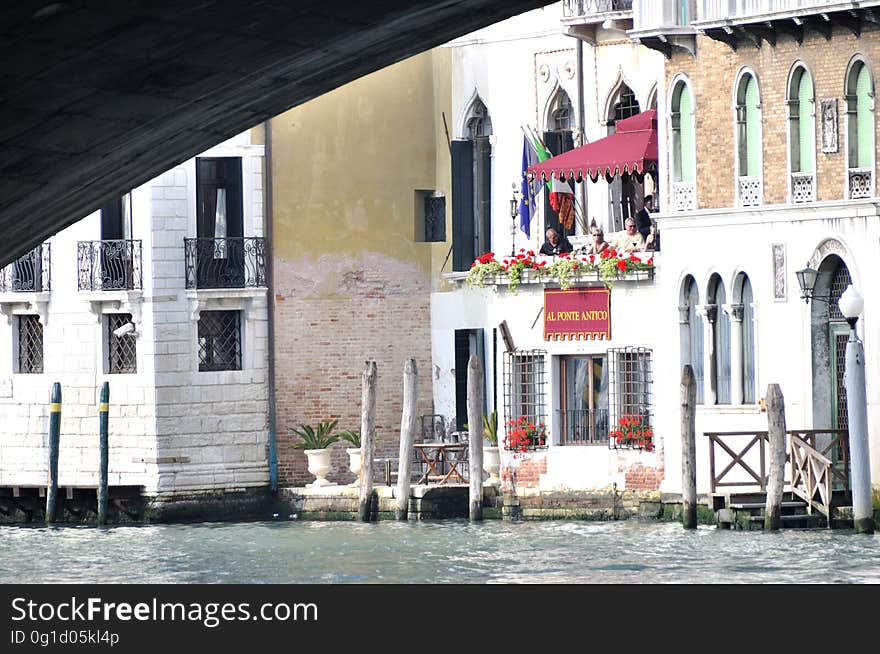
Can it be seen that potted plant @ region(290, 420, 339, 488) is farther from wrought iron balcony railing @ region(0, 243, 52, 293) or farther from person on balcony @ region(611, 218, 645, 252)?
person on balcony @ region(611, 218, 645, 252)

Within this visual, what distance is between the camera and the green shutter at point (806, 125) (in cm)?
2817

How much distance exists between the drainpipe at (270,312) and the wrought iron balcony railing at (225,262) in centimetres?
13

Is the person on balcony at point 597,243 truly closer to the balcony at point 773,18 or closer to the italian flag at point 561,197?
the italian flag at point 561,197

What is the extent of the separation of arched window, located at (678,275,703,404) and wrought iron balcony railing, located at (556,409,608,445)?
1847 millimetres

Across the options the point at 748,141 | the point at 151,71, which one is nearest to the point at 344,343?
the point at 748,141

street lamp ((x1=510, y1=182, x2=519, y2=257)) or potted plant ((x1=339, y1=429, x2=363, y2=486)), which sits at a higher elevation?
street lamp ((x1=510, y1=182, x2=519, y2=257))

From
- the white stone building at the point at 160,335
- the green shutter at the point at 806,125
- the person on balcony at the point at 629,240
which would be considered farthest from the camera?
the white stone building at the point at 160,335

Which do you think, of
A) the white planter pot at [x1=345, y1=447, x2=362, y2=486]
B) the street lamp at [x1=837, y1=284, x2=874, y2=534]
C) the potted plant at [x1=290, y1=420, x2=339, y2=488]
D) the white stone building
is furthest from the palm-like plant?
the street lamp at [x1=837, y1=284, x2=874, y2=534]

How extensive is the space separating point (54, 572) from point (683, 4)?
936cm

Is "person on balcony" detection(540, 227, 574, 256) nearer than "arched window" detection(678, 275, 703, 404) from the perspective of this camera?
No

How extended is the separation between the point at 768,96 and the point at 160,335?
923cm

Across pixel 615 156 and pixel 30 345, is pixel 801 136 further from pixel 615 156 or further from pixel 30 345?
pixel 30 345

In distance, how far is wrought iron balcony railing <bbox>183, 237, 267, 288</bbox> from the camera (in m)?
34.3

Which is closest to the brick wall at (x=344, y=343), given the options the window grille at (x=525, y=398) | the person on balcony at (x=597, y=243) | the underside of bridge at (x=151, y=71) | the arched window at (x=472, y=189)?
the arched window at (x=472, y=189)
